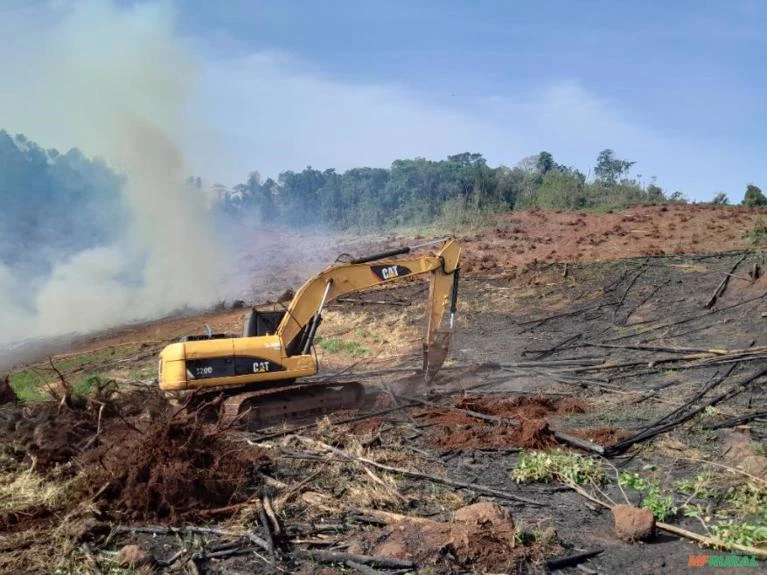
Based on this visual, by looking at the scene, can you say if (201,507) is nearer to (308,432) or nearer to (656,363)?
(308,432)

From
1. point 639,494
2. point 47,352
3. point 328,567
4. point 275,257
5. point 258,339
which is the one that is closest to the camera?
point 328,567

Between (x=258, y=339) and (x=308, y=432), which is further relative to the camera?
(x=258, y=339)

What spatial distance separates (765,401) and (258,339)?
24.5ft

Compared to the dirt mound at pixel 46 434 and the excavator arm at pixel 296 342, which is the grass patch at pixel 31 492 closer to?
the dirt mound at pixel 46 434

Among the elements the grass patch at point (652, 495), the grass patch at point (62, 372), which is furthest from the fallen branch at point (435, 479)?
the grass patch at point (62, 372)

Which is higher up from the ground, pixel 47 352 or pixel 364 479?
pixel 364 479

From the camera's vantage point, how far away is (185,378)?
9.95 m

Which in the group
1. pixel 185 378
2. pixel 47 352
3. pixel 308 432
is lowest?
pixel 47 352

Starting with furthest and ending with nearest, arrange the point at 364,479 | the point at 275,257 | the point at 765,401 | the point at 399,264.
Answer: the point at 275,257 → the point at 399,264 → the point at 765,401 → the point at 364,479

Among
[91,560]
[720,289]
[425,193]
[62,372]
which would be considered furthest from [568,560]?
[425,193]

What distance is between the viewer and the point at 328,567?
18.7 feet

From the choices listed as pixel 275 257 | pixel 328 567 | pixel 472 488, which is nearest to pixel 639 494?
pixel 472 488

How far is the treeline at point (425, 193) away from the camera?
3541 cm

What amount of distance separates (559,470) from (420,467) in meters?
1.61
